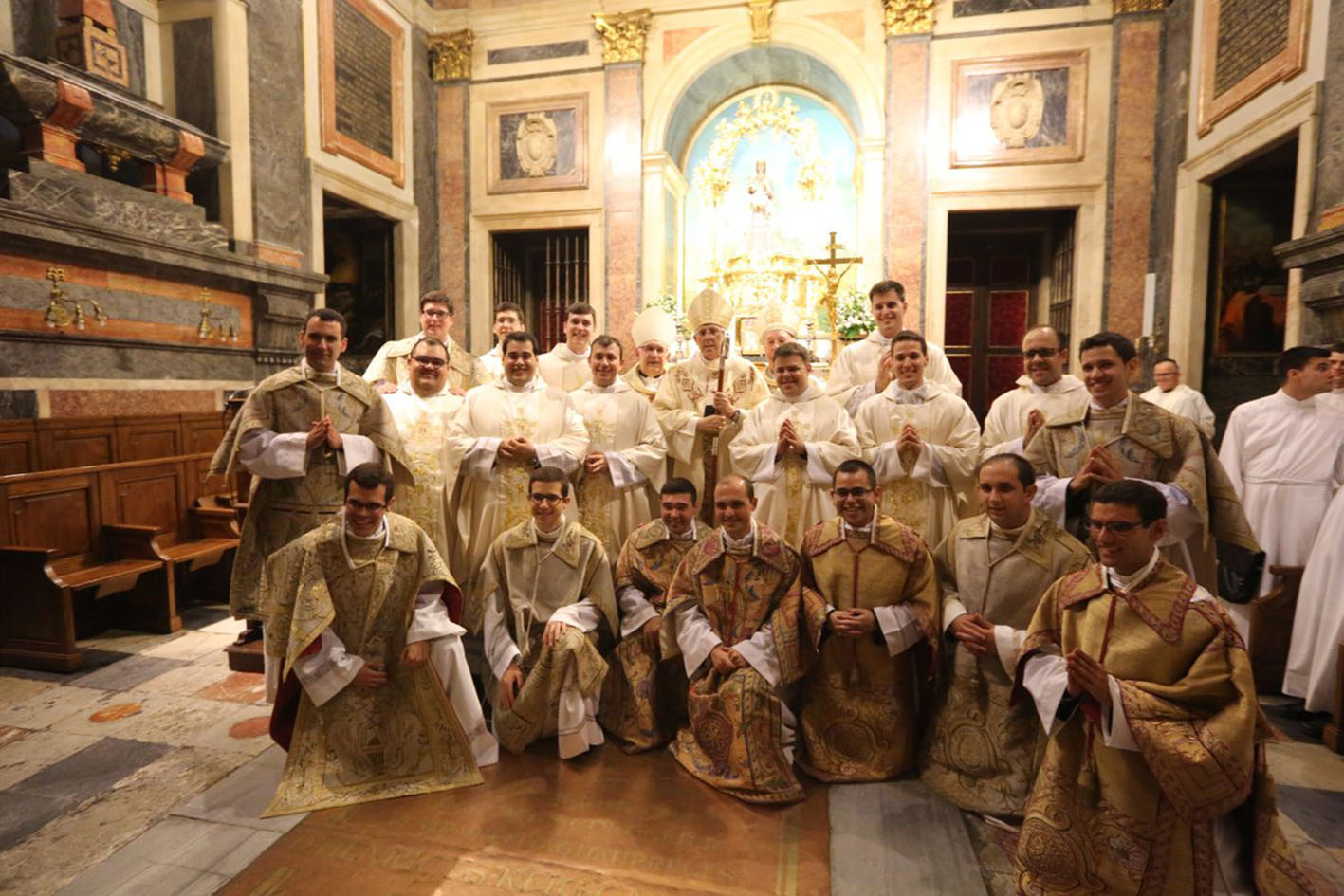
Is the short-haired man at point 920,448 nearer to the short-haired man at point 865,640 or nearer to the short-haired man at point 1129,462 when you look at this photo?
the short-haired man at point 1129,462

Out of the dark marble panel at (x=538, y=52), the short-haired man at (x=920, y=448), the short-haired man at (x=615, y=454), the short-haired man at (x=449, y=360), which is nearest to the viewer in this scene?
the short-haired man at (x=920, y=448)

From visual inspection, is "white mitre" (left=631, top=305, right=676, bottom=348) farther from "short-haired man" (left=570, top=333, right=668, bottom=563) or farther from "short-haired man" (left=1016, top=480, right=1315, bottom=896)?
"short-haired man" (left=1016, top=480, right=1315, bottom=896)

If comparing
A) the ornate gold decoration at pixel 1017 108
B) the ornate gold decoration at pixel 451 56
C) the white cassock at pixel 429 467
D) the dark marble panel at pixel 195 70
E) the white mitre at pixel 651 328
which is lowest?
the white cassock at pixel 429 467

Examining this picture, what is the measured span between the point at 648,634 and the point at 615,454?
1168 millimetres

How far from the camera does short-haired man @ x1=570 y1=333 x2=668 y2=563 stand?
15.1ft

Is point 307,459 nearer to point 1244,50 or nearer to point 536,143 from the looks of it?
point 536,143

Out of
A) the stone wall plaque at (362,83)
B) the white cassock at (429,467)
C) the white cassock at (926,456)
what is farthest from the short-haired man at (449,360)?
the stone wall plaque at (362,83)

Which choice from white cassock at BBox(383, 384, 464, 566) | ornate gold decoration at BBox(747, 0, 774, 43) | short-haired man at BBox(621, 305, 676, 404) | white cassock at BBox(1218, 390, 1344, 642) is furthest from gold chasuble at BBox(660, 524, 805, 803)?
ornate gold decoration at BBox(747, 0, 774, 43)

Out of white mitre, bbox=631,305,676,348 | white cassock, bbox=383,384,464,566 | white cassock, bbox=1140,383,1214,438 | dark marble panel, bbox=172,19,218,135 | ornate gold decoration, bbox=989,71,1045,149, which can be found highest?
ornate gold decoration, bbox=989,71,1045,149

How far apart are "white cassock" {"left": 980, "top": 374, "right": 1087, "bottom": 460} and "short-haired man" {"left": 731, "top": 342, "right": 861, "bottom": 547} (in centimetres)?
77

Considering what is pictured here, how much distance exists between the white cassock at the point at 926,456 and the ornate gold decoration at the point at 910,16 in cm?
762

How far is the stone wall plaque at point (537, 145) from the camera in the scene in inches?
432

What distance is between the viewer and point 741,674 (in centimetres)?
341

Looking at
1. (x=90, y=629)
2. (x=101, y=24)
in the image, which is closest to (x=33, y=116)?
(x=101, y=24)
